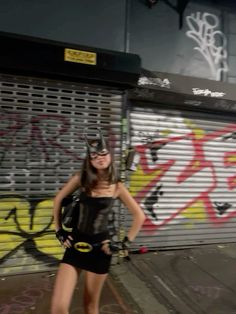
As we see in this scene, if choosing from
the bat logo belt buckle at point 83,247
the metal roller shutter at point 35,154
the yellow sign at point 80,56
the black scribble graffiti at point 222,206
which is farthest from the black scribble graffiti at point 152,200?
the bat logo belt buckle at point 83,247

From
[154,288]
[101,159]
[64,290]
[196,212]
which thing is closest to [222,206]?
[196,212]

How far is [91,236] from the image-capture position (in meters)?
3.12

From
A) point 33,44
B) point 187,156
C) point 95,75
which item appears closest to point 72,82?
point 95,75

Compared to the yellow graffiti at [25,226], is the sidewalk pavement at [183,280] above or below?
below

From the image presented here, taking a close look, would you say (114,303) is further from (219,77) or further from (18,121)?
(219,77)

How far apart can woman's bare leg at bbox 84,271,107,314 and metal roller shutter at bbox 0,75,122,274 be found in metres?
2.08

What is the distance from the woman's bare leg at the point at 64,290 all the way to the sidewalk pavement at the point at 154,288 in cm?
120

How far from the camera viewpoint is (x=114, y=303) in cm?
425

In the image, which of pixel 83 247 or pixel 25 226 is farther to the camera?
pixel 25 226

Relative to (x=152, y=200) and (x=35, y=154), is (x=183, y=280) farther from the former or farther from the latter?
(x=35, y=154)

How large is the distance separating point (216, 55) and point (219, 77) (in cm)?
43

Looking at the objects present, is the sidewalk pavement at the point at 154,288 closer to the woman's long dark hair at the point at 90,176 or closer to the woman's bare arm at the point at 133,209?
the woman's bare arm at the point at 133,209

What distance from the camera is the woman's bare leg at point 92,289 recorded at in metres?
3.11

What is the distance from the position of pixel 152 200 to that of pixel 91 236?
125 inches
